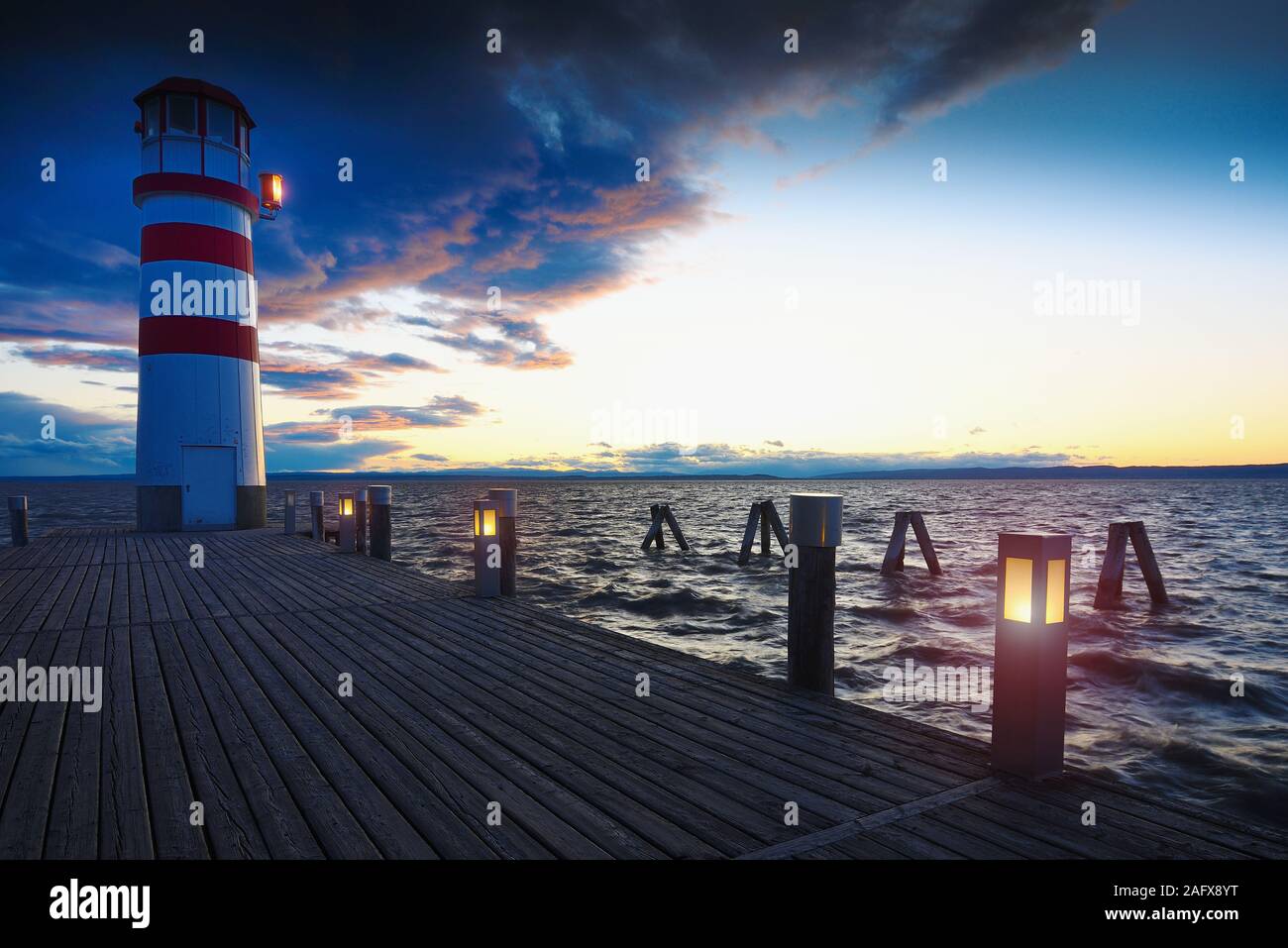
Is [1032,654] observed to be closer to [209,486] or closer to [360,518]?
[360,518]

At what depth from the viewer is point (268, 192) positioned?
709 inches

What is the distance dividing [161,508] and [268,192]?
881 cm

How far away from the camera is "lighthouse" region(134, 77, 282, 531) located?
1592 cm

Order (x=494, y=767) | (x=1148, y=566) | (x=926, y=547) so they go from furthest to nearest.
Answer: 1. (x=926, y=547)
2. (x=1148, y=566)
3. (x=494, y=767)

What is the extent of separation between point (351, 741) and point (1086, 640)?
12058 millimetres

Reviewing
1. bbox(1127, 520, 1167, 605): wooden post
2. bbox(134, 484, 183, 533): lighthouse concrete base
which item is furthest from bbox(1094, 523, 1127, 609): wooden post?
bbox(134, 484, 183, 533): lighthouse concrete base

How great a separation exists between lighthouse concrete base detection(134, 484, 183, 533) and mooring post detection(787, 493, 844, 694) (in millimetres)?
17180

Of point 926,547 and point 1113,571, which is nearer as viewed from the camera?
point 1113,571

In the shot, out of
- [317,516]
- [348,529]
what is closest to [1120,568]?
[348,529]

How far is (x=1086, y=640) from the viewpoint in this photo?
1141 cm

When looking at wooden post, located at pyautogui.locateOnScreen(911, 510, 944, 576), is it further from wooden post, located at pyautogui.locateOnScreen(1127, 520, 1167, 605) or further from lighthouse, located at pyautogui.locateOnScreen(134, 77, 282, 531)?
lighthouse, located at pyautogui.locateOnScreen(134, 77, 282, 531)
